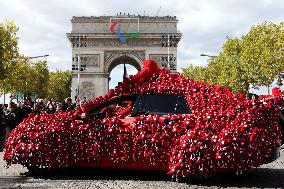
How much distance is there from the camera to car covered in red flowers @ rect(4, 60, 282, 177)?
6.62 metres

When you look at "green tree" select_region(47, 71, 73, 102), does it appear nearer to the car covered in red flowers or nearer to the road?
the road

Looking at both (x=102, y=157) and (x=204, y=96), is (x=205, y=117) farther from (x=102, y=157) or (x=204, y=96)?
(x=102, y=157)

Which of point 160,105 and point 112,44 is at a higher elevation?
point 112,44

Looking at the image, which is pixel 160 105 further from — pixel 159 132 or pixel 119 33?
pixel 119 33

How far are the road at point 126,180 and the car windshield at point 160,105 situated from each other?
38.8 inches

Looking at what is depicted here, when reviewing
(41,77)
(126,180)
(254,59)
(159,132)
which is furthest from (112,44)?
(159,132)

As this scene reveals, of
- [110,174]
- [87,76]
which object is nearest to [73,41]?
[87,76]

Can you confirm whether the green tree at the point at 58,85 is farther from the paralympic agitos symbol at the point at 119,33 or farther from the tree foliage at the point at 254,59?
the tree foliage at the point at 254,59

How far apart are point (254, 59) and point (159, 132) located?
4212 cm

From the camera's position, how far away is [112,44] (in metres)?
74.0

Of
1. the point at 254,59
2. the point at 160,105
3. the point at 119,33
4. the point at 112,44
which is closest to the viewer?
the point at 160,105

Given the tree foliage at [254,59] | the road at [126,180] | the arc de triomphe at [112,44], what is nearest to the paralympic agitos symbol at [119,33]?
the arc de triomphe at [112,44]

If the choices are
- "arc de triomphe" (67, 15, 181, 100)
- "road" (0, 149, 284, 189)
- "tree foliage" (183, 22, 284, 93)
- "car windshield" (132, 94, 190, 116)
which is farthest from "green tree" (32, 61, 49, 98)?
"car windshield" (132, 94, 190, 116)

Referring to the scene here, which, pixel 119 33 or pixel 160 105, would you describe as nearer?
pixel 160 105
